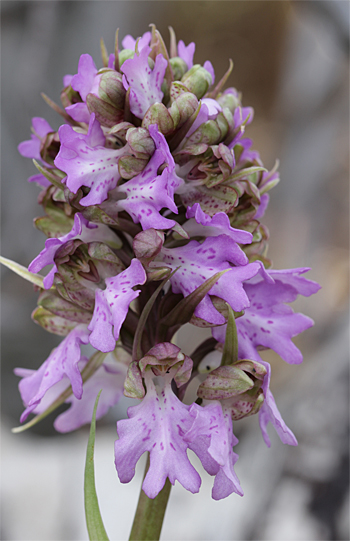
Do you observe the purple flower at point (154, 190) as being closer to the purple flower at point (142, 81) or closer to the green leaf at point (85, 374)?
the purple flower at point (142, 81)

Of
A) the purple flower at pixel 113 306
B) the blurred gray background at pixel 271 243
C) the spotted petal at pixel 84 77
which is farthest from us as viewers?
the blurred gray background at pixel 271 243

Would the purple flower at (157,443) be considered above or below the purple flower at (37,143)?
below

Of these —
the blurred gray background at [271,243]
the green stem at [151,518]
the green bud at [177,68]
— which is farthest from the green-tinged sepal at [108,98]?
the blurred gray background at [271,243]

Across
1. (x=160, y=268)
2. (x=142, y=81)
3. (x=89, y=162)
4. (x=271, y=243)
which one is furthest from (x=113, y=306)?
(x=271, y=243)

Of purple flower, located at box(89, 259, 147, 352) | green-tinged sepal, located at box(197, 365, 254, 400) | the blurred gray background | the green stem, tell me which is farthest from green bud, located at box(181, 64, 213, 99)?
the blurred gray background

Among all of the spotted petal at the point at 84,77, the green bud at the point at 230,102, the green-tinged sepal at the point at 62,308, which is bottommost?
the green-tinged sepal at the point at 62,308

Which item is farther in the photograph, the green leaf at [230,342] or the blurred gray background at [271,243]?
the blurred gray background at [271,243]

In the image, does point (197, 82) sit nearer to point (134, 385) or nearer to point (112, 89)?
point (112, 89)

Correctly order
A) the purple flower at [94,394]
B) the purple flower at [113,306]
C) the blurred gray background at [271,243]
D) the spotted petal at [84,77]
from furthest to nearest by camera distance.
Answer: the blurred gray background at [271,243], the purple flower at [94,394], the spotted petal at [84,77], the purple flower at [113,306]

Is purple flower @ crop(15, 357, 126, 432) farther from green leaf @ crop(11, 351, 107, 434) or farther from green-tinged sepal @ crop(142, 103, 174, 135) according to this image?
green-tinged sepal @ crop(142, 103, 174, 135)
